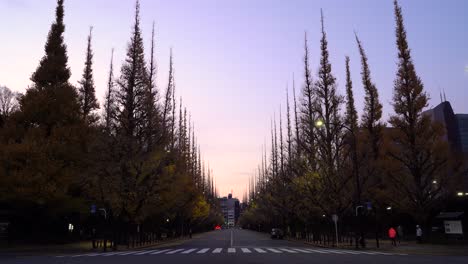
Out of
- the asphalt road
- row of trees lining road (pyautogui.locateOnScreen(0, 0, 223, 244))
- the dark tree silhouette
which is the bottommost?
the asphalt road

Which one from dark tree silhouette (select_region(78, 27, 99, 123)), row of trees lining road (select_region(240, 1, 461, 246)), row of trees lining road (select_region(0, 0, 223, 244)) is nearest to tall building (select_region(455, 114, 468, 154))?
row of trees lining road (select_region(240, 1, 461, 246))

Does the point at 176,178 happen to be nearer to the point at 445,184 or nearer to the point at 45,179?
the point at 45,179

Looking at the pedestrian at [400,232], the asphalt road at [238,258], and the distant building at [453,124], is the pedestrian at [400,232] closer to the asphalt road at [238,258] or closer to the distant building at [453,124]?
the asphalt road at [238,258]

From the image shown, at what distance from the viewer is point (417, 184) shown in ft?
111

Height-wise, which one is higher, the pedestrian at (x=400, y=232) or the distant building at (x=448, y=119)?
the distant building at (x=448, y=119)

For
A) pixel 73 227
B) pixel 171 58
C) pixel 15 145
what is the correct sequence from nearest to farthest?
1. pixel 15 145
2. pixel 73 227
3. pixel 171 58

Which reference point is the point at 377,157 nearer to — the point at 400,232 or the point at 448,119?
the point at 400,232

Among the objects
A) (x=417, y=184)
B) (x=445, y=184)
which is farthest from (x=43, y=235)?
(x=445, y=184)

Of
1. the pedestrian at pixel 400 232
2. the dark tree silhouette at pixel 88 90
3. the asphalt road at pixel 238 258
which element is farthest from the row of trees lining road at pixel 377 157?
the dark tree silhouette at pixel 88 90

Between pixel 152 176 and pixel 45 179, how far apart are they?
302 inches

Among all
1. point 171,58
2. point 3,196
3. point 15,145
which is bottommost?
point 3,196

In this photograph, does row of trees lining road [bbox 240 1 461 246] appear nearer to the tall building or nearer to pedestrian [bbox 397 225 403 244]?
pedestrian [bbox 397 225 403 244]

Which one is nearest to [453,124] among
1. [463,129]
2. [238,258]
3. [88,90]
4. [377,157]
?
[463,129]

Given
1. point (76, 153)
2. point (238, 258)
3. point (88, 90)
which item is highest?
point (88, 90)
